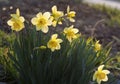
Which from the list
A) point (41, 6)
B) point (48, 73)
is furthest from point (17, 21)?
point (41, 6)

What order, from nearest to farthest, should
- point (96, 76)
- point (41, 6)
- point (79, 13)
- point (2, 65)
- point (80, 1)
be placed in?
point (96, 76)
point (2, 65)
point (41, 6)
point (79, 13)
point (80, 1)

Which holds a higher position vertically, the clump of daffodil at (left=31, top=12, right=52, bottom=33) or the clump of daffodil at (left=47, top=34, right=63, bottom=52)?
the clump of daffodil at (left=31, top=12, right=52, bottom=33)

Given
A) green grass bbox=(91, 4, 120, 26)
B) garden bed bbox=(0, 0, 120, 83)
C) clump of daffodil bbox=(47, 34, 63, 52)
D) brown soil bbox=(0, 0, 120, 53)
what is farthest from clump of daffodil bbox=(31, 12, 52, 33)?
green grass bbox=(91, 4, 120, 26)

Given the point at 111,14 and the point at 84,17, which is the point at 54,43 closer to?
the point at 84,17

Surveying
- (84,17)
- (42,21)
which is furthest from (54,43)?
(84,17)

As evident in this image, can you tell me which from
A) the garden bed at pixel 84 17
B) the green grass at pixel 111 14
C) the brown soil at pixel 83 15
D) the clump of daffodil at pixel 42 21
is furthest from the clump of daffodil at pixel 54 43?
the green grass at pixel 111 14

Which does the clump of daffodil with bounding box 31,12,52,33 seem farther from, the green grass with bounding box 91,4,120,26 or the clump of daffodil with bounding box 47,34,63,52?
the green grass with bounding box 91,4,120,26

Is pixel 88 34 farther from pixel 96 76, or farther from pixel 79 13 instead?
pixel 96 76

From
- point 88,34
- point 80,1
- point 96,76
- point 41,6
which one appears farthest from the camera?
point 80,1

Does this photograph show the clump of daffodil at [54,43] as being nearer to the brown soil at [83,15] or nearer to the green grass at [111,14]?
the brown soil at [83,15]
